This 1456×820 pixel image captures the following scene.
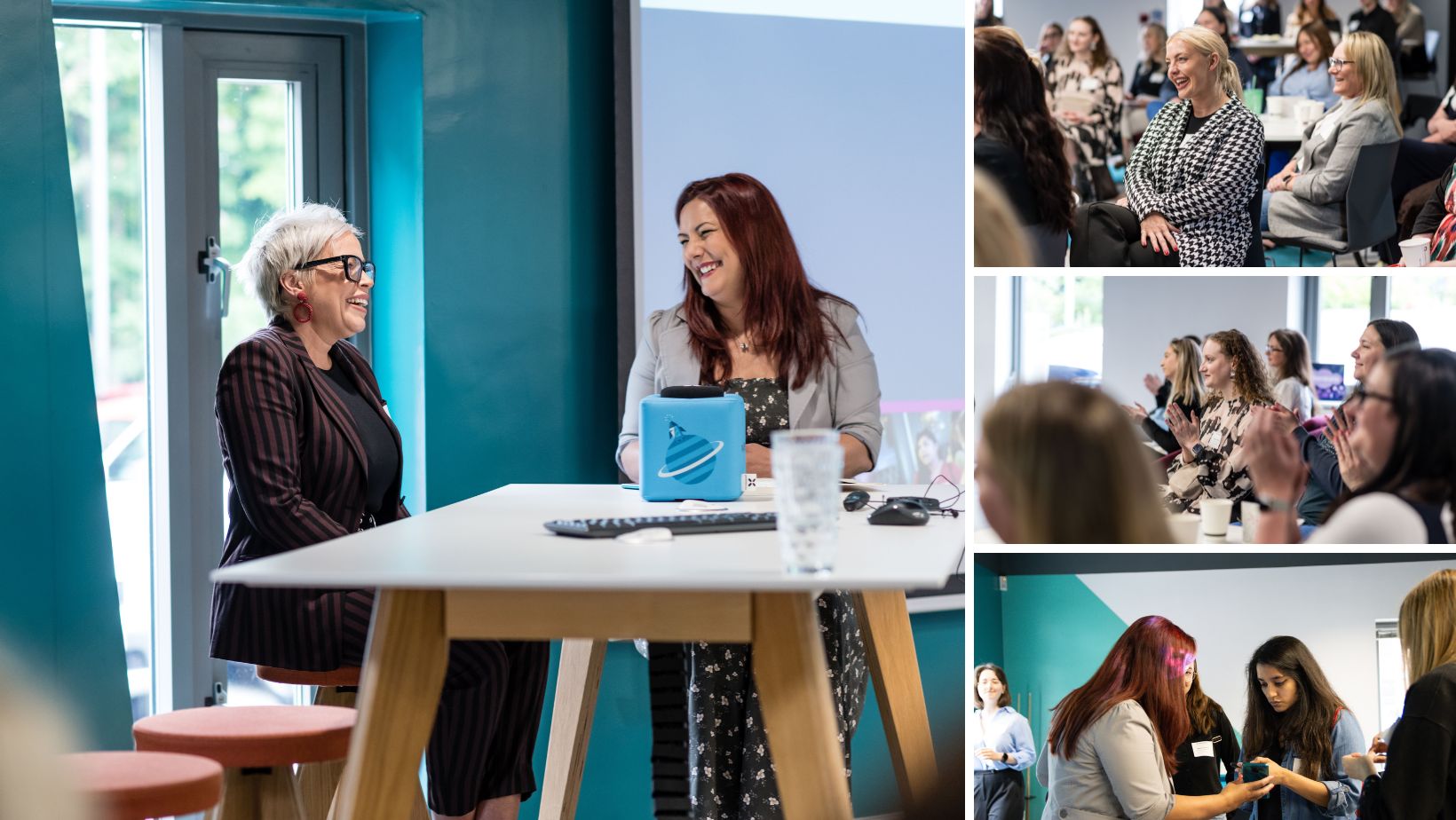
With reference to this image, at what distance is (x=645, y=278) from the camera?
3.35 m

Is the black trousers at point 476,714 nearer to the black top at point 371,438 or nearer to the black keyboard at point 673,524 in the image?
the black top at point 371,438

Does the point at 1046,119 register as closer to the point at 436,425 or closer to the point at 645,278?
the point at 645,278

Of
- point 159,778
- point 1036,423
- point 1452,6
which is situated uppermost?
point 1452,6

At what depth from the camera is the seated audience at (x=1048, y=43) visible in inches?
68.7

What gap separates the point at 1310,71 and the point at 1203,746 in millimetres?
834

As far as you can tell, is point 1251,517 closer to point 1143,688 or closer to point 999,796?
point 1143,688

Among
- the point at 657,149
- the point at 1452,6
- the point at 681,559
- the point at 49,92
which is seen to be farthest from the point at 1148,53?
the point at 49,92

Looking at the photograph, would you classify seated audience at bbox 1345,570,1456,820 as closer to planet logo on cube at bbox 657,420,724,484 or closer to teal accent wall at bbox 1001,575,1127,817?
teal accent wall at bbox 1001,575,1127,817

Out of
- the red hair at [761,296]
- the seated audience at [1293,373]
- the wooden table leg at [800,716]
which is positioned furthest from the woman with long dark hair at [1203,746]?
the red hair at [761,296]

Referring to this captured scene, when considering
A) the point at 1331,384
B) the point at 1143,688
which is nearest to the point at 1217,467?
the point at 1331,384

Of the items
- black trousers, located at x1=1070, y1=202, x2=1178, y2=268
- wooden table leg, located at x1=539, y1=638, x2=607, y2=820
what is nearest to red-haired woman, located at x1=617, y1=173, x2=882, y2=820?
wooden table leg, located at x1=539, y1=638, x2=607, y2=820

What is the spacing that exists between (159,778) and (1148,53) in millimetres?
1493

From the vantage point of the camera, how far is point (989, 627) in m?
1.88

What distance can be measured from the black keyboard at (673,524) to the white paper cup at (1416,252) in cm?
84
